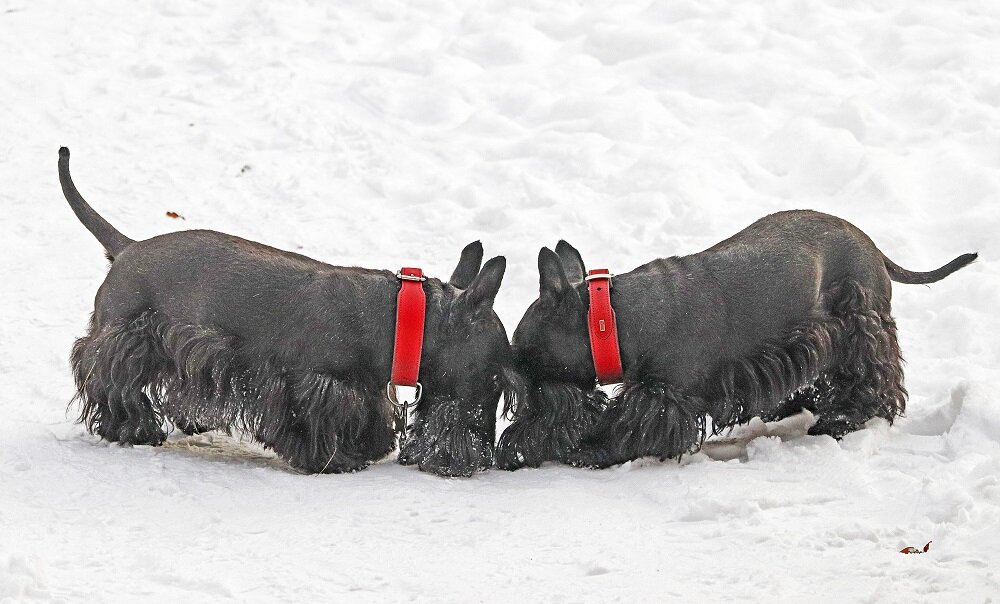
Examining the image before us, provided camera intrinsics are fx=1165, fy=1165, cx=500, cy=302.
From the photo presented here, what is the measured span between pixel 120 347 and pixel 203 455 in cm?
47

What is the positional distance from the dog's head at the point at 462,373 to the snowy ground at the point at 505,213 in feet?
0.38

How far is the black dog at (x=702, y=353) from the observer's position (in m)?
3.99

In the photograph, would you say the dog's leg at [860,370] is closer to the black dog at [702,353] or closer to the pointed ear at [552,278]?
the black dog at [702,353]

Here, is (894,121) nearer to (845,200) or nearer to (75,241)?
(845,200)

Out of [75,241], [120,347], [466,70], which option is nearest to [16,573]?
[120,347]

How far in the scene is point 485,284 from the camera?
398 centimetres

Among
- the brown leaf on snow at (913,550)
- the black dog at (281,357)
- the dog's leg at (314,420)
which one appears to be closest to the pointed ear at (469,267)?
the black dog at (281,357)

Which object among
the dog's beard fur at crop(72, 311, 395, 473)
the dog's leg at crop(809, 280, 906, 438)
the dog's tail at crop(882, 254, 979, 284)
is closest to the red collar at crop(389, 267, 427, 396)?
the dog's beard fur at crop(72, 311, 395, 473)

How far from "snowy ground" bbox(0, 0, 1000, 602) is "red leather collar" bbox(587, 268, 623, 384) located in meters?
0.37

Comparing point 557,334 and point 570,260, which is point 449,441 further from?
point 570,260

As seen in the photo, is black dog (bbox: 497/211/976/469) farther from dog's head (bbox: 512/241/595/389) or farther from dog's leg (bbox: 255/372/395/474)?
dog's leg (bbox: 255/372/395/474)

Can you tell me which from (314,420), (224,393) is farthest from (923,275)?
(224,393)

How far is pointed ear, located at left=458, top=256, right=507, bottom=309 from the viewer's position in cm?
397

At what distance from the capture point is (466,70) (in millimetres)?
7254
